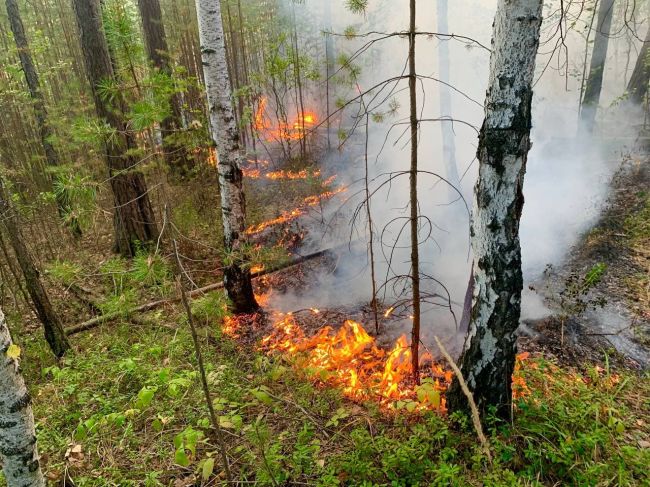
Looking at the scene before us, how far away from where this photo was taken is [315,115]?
19.7 metres

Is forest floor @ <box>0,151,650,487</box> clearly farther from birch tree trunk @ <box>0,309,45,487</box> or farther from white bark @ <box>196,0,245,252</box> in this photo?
white bark @ <box>196,0,245,252</box>

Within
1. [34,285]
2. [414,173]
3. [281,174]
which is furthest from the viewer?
[281,174]

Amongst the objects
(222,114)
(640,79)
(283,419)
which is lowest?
(283,419)

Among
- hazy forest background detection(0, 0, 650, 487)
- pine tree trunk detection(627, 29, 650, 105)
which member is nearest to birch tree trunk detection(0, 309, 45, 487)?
hazy forest background detection(0, 0, 650, 487)

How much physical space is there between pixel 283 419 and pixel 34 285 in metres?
3.59

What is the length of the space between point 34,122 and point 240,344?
28.9 feet

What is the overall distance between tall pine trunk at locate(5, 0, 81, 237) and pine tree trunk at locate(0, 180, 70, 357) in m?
3.45

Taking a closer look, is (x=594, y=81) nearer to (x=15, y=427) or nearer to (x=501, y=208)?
(x=501, y=208)

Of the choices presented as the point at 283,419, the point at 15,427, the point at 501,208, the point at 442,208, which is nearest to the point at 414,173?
the point at 501,208

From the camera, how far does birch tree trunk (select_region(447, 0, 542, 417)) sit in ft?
9.32

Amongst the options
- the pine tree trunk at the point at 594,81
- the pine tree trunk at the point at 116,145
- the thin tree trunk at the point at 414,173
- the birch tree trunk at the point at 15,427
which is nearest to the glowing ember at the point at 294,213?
the pine tree trunk at the point at 116,145

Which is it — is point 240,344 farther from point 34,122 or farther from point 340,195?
point 34,122

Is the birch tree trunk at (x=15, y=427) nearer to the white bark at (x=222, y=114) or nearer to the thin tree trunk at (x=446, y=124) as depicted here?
the white bark at (x=222, y=114)

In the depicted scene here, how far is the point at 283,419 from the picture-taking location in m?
4.01
